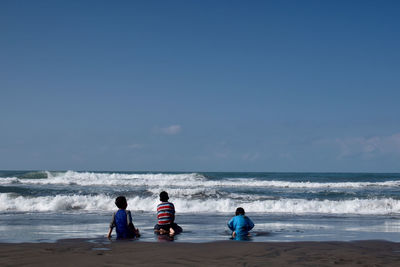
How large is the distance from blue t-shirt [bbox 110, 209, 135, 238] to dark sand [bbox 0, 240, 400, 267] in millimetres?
802

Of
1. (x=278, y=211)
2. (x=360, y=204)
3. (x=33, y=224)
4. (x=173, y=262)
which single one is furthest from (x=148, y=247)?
(x=360, y=204)

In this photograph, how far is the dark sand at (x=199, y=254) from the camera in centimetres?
641

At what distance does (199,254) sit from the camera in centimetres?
713

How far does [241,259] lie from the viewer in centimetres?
667

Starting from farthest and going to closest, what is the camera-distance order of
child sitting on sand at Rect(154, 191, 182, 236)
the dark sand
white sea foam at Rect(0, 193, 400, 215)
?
white sea foam at Rect(0, 193, 400, 215)
child sitting on sand at Rect(154, 191, 182, 236)
the dark sand

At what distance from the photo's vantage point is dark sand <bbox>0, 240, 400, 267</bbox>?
21.0 feet

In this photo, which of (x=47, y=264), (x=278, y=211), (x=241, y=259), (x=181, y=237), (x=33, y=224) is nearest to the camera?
(x=47, y=264)

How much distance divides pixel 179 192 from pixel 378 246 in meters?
17.3

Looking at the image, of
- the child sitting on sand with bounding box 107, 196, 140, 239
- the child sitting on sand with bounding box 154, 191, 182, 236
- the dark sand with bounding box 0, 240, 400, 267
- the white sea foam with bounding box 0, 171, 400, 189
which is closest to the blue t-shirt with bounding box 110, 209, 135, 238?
the child sitting on sand with bounding box 107, 196, 140, 239

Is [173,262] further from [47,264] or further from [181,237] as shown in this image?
[181,237]

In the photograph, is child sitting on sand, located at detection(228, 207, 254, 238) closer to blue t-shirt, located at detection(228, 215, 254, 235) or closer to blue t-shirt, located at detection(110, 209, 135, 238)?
blue t-shirt, located at detection(228, 215, 254, 235)

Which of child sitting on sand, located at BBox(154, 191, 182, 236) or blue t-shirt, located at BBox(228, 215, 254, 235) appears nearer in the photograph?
blue t-shirt, located at BBox(228, 215, 254, 235)

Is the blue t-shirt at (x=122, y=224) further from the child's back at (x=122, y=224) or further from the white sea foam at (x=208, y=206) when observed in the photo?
the white sea foam at (x=208, y=206)

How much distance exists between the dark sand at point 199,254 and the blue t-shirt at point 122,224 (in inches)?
31.6
